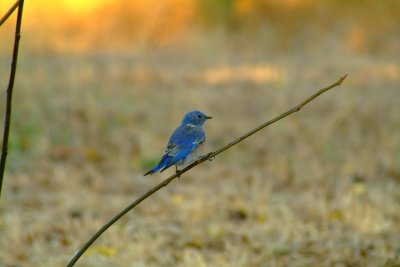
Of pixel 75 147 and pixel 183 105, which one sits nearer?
pixel 75 147

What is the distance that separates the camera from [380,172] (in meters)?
6.86

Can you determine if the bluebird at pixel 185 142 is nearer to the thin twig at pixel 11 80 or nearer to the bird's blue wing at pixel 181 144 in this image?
the bird's blue wing at pixel 181 144

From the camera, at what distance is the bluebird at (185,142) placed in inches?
119

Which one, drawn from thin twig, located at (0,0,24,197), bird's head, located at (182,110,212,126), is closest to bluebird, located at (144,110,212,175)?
bird's head, located at (182,110,212,126)

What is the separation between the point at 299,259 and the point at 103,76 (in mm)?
7519

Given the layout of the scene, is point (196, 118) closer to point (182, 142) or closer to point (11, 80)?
point (182, 142)

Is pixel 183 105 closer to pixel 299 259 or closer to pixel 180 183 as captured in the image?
pixel 180 183

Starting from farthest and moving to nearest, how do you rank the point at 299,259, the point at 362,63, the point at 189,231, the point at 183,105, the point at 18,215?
the point at 362,63 < the point at 183,105 < the point at 18,215 < the point at 189,231 < the point at 299,259

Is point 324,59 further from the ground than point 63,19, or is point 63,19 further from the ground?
point 63,19

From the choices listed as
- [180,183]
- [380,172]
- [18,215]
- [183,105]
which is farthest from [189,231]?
[183,105]

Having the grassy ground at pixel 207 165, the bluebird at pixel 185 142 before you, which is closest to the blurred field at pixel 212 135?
the grassy ground at pixel 207 165

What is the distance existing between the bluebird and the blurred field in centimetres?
116

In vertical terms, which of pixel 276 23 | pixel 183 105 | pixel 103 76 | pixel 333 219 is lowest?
pixel 333 219

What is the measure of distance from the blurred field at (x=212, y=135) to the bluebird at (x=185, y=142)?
1.16m
